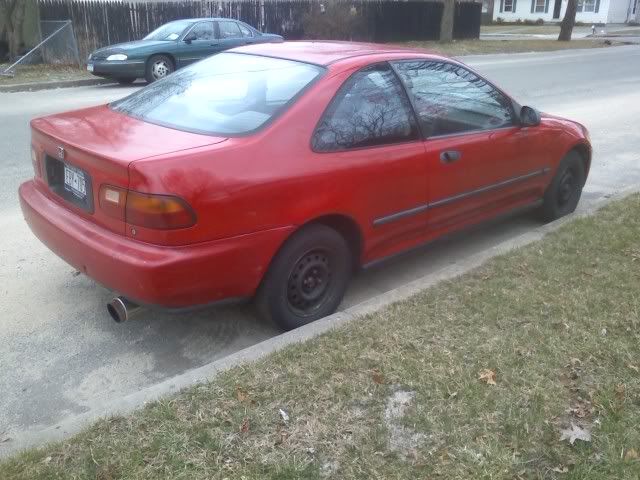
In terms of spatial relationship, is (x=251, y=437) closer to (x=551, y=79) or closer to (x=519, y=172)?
(x=519, y=172)

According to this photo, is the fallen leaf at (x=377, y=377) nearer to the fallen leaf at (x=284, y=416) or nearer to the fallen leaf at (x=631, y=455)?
the fallen leaf at (x=284, y=416)

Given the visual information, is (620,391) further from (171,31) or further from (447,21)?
(447,21)

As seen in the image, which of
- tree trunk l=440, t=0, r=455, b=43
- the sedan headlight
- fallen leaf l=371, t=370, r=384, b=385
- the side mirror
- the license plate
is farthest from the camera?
tree trunk l=440, t=0, r=455, b=43

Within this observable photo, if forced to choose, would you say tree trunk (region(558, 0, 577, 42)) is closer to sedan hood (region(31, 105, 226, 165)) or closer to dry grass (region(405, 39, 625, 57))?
dry grass (region(405, 39, 625, 57))

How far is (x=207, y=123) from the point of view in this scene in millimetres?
3848

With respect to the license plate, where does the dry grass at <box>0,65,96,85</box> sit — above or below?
below

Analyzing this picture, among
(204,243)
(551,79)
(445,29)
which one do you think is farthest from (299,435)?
(445,29)

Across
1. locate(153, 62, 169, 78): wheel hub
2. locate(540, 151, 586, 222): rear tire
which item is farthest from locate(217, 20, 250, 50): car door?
locate(540, 151, 586, 222): rear tire

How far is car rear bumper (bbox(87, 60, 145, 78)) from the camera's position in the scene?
14.7 m

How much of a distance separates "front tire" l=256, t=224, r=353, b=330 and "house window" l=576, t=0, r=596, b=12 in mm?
59681

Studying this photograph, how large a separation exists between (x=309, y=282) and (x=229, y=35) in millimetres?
13458

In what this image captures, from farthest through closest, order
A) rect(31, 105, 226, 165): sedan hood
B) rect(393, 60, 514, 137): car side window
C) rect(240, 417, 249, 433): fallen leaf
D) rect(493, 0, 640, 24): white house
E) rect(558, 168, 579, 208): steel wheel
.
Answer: rect(493, 0, 640, 24): white house, rect(558, 168, 579, 208): steel wheel, rect(393, 60, 514, 137): car side window, rect(31, 105, 226, 165): sedan hood, rect(240, 417, 249, 433): fallen leaf

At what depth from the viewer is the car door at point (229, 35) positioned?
16.0 meters

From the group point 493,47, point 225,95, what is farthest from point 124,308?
point 493,47
